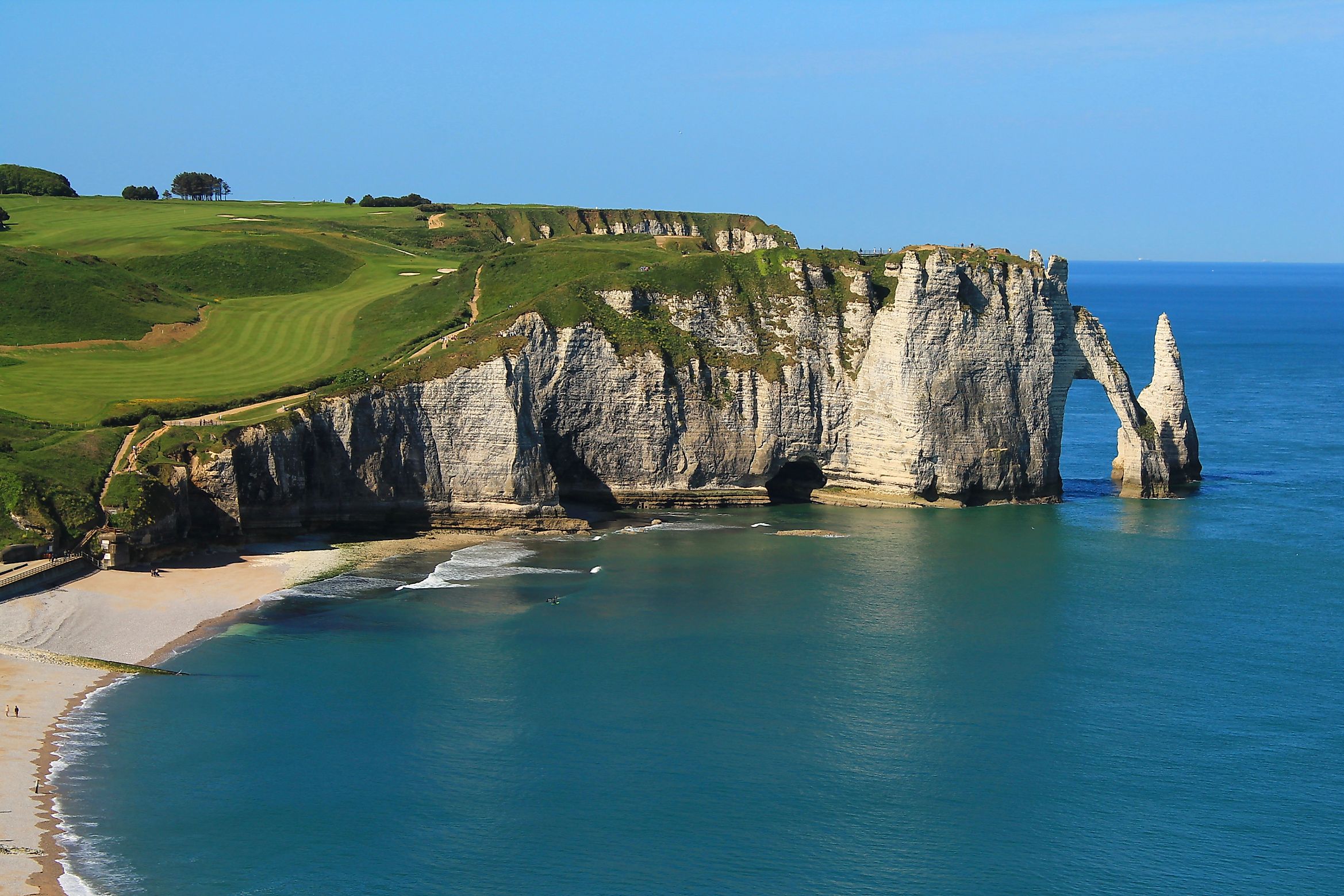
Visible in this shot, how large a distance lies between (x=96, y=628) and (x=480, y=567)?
1757 cm

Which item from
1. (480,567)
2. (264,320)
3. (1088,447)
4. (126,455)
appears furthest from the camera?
(1088,447)

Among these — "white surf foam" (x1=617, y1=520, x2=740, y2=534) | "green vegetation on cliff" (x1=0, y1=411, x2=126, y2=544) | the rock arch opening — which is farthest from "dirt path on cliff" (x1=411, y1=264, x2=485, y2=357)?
the rock arch opening

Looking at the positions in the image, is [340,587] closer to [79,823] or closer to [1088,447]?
[79,823]

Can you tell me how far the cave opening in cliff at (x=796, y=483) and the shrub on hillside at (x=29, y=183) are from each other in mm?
91771

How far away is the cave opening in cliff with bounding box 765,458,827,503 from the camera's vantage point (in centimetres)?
7956

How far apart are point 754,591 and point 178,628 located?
24.2 meters

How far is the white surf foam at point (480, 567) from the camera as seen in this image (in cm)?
6075

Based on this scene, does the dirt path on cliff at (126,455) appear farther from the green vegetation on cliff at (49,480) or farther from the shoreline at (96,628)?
the shoreline at (96,628)

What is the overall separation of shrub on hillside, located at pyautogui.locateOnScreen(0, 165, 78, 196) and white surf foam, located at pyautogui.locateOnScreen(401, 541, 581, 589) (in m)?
91.2

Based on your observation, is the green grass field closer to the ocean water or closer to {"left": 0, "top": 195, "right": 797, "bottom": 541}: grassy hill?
{"left": 0, "top": 195, "right": 797, "bottom": 541}: grassy hill

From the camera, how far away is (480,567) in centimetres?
6350

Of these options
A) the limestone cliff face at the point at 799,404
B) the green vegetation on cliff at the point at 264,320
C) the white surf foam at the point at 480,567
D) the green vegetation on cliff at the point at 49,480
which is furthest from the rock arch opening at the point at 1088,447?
the green vegetation on cliff at the point at 49,480

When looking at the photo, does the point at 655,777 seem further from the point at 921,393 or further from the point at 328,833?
the point at 921,393

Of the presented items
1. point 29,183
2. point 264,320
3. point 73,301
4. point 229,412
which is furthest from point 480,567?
point 29,183
